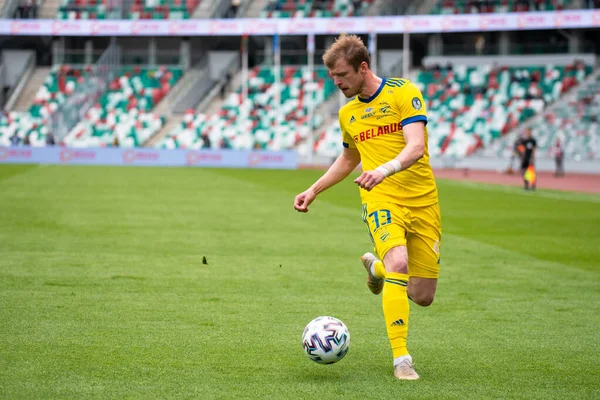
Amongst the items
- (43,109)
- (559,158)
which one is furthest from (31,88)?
(559,158)

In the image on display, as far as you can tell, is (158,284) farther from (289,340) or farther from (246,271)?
(289,340)

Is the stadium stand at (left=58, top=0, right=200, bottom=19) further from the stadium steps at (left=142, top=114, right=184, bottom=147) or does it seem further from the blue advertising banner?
the blue advertising banner

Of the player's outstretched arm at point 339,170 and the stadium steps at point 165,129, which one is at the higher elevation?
the player's outstretched arm at point 339,170

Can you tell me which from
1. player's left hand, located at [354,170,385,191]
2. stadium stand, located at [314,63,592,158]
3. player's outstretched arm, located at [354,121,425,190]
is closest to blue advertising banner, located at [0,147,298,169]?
stadium stand, located at [314,63,592,158]

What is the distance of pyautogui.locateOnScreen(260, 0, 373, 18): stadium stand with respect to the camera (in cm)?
5572

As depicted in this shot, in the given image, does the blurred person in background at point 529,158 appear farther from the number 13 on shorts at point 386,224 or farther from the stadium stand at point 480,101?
the number 13 on shorts at point 386,224

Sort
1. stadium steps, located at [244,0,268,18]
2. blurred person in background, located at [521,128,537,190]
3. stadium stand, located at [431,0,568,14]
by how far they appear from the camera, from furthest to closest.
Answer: stadium steps, located at [244,0,268,18], stadium stand, located at [431,0,568,14], blurred person in background, located at [521,128,537,190]

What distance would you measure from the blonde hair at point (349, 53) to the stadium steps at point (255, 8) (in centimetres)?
5403

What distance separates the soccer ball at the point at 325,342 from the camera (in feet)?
20.0

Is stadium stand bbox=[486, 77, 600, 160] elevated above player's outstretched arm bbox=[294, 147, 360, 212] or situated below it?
below

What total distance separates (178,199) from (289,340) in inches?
640

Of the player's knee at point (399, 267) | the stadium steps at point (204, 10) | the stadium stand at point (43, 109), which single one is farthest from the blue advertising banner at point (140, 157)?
the player's knee at point (399, 267)

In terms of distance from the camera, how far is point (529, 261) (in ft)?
42.2

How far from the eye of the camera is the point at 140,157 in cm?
4662
